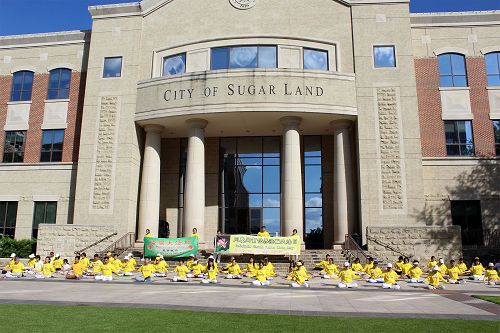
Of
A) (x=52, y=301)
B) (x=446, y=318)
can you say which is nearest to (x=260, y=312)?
(x=446, y=318)

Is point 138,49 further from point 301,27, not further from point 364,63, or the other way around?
point 364,63

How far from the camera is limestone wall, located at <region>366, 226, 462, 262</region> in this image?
78.5ft

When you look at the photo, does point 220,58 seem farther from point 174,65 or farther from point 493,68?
point 493,68

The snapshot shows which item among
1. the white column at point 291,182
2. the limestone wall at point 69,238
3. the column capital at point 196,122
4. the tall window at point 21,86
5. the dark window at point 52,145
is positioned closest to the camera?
the white column at point 291,182

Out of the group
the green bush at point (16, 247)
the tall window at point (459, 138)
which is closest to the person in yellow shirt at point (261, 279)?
the tall window at point (459, 138)

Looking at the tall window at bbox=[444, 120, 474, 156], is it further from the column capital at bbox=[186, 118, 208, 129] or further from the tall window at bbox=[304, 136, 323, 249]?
the column capital at bbox=[186, 118, 208, 129]

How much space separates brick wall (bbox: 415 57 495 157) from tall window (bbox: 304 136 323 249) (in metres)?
7.09

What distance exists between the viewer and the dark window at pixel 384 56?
90.0 ft

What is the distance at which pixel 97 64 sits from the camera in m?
29.8

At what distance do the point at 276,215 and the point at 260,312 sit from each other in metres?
19.7

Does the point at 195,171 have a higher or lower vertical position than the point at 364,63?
lower

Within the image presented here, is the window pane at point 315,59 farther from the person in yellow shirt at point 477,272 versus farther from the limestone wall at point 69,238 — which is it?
the limestone wall at point 69,238

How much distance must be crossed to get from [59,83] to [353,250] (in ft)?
77.8

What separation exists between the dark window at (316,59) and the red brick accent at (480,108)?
30.9 feet
